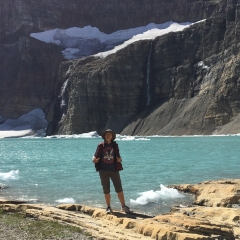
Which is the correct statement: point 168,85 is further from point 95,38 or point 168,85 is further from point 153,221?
point 153,221

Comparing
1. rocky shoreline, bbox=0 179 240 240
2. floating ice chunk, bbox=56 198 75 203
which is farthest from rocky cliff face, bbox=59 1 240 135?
rocky shoreline, bbox=0 179 240 240

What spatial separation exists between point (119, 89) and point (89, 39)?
50.5 m

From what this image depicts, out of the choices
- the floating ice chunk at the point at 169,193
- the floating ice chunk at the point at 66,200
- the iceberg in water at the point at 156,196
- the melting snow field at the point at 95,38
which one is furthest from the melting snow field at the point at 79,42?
the floating ice chunk at the point at 66,200

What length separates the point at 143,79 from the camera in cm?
11800

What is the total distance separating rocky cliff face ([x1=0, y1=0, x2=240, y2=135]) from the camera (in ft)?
319

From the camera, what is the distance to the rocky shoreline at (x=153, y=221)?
7.54 m

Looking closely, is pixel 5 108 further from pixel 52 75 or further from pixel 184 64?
pixel 184 64

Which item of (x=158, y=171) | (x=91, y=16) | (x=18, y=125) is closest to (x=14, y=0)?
(x=91, y=16)

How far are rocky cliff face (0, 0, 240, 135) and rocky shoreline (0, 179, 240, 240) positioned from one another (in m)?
79.5

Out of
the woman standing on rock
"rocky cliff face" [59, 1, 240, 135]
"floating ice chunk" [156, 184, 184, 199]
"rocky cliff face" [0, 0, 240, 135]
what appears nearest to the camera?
the woman standing on rock

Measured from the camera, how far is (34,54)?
493 ft

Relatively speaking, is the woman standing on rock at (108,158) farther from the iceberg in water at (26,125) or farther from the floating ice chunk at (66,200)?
the iceberg in water at (26,125)

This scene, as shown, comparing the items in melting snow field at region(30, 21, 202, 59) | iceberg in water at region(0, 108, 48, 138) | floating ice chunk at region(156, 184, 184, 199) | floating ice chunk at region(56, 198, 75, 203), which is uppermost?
melting snow field at region(30, 21, 202, 59)

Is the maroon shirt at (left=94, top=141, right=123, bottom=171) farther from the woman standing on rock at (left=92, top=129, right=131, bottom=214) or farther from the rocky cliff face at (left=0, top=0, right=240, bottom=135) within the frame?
the rocky cliff face at (left=0, top=0, right=240, bottom=135)
